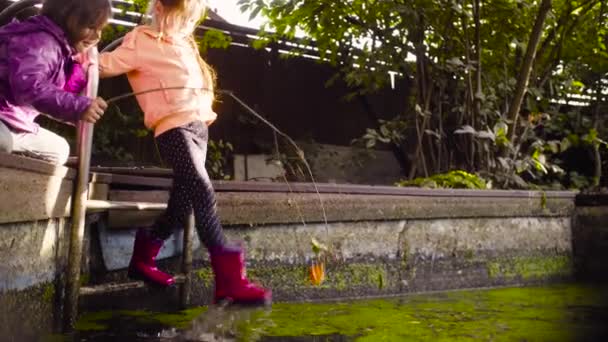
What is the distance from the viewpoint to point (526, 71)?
550 cm

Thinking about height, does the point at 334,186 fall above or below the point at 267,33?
below

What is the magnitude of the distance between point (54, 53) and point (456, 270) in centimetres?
278

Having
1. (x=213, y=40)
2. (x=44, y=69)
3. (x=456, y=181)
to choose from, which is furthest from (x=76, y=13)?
(x=213, y=40)

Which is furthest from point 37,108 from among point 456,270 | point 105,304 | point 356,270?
point 456,270

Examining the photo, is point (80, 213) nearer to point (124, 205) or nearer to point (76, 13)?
point (124, 205)

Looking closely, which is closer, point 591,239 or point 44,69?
point 44,69

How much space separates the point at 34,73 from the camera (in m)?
2.24

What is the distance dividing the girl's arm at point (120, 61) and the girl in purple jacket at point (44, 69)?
0.89ft

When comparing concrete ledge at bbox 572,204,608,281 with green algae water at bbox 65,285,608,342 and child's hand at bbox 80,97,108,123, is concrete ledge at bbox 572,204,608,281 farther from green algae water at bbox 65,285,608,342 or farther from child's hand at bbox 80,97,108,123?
child's hand at bbox 80,97,108,123

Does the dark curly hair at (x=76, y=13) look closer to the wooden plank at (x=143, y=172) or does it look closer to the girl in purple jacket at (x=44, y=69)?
the girl in purple jacket at (x=44, y=69)

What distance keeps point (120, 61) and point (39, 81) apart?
24.1 inches

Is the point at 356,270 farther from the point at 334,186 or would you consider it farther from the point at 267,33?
the point at 267,33

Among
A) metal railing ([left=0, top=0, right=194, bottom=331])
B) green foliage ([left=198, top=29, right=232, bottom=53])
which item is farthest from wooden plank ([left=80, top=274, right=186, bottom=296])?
green foliage ([left=198, top=29, right=232, bottom=53])

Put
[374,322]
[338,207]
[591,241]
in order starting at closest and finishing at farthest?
[374,322], [338,207], [591,241]
